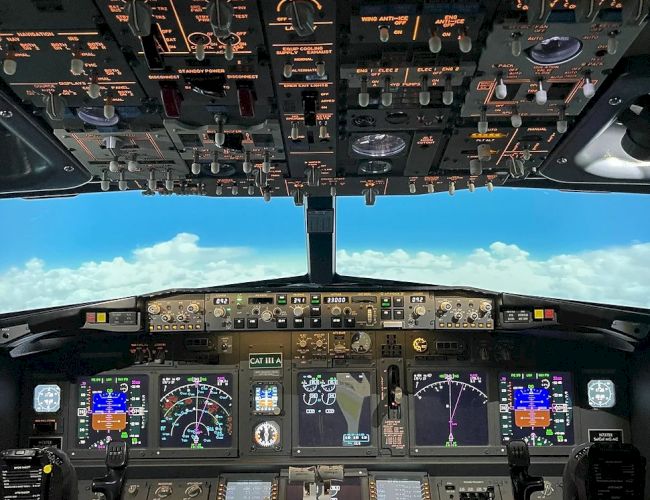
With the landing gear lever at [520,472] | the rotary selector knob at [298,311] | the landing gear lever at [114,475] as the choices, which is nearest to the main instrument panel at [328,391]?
the rotary selector knob at [298,311]

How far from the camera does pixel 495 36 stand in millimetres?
2170

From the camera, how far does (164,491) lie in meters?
5.29

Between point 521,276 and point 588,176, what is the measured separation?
2463 mm

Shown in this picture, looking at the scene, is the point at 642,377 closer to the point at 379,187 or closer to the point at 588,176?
the point at 588,176

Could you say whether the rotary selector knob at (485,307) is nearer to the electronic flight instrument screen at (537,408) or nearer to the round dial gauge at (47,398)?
the electronic flight instrument screen at (537,408)

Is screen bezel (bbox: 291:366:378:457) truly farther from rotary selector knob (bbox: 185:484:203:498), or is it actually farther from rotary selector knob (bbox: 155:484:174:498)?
rotary selector knob (bbox: 155:484:174:498)

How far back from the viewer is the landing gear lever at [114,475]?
4.55 m

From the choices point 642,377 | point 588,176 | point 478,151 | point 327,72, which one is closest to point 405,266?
point 642,377

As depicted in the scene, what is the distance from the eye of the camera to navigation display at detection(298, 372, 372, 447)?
5441 millimetres

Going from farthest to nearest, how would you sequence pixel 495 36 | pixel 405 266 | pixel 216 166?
1. pixel 405 266
2. pixel 216 166
3. pixel 495 36

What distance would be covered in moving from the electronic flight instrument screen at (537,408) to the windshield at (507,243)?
774mm

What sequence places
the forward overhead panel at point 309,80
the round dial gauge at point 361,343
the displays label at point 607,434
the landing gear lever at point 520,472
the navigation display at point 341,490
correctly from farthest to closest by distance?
1. the round dial gauge at point 361,343
2. the displays label at point 607,434
3. the navigation display at point 341,490
4. the landing gear lever at point 520,472
5. the forward overhead panel at point 309,80

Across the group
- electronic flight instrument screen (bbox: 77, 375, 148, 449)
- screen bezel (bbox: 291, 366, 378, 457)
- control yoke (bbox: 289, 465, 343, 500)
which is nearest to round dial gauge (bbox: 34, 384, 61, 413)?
electronic flight instrument screen (bbox: 77, 375, 148, 449)

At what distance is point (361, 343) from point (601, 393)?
6.36ft
